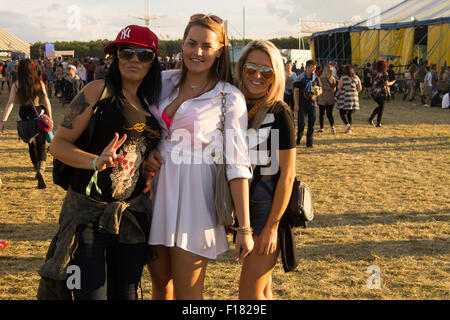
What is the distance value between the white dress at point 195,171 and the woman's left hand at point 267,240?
28 cm

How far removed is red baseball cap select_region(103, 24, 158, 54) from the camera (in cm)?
238

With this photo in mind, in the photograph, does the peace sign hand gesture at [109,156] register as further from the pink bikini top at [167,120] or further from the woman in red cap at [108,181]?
the pink bikini top at [167,120]

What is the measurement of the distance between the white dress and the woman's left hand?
0.28 m

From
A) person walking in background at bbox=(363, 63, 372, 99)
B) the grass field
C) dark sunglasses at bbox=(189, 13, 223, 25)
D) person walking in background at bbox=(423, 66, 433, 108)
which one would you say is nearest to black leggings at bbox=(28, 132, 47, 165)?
the grass field

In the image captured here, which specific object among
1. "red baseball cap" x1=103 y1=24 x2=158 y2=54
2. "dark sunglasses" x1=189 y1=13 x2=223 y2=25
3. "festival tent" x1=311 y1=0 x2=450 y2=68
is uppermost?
"festival tent" x1=311 y1=0 x2=450 y2=68

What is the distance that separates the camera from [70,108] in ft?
7.50

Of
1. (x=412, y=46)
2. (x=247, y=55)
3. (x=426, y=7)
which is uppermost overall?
(x=426, y=7)

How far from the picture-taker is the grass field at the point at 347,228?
160 inches

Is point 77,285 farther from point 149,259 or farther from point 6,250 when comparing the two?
point 6,250

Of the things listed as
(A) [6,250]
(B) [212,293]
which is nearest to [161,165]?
(B) [212,293]

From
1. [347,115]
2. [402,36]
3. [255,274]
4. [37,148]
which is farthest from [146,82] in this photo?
[402,36]

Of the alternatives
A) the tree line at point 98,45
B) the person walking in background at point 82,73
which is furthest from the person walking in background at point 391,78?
the tree line at point 98,45

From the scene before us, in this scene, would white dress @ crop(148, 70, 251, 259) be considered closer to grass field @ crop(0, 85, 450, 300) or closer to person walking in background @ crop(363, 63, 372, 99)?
grass field @ crop(0, 85, 450, 300)

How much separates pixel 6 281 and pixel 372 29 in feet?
86.0
